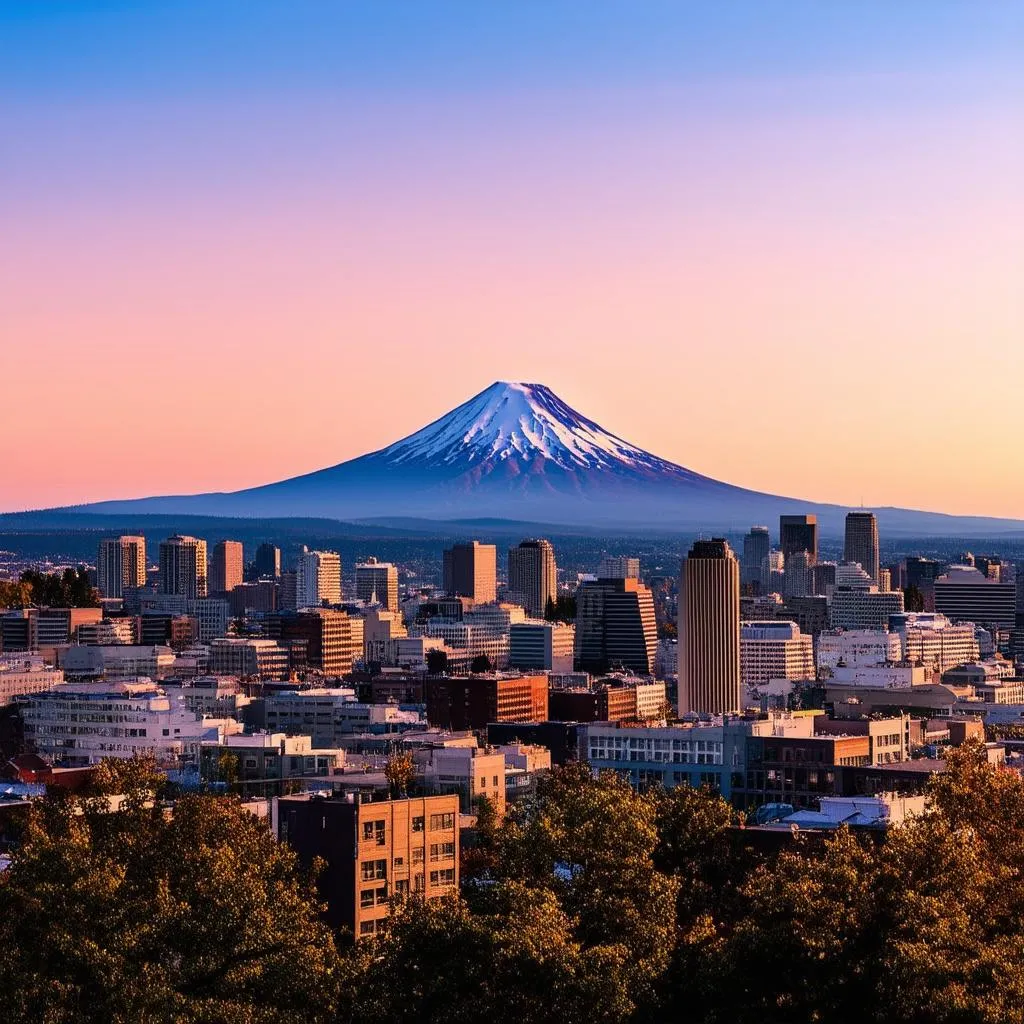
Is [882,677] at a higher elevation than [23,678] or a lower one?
higher

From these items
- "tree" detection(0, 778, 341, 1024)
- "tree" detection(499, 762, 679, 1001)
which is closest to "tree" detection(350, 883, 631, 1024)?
"tree" detection(499, 762, 679, 1001)

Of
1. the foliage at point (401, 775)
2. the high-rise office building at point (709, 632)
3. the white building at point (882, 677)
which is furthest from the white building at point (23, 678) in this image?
the foliage at point (401, 775)

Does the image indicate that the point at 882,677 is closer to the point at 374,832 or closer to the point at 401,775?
the point at 401,775

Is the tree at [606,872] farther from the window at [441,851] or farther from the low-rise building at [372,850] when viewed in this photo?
the low-rise building at [372,850]

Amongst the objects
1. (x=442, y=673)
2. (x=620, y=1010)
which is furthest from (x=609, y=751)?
(x=442, y=673)

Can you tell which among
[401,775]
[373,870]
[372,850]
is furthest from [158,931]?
[401,775]

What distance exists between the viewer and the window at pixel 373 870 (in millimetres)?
62219

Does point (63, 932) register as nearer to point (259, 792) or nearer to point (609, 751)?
point (259, 792)

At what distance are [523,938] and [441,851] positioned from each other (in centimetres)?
1675

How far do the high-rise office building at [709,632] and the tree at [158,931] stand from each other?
104m

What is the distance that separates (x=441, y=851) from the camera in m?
64.5

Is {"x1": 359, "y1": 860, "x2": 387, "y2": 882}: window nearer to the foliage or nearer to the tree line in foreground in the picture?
the tree line in foreground

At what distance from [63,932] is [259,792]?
1767 inches

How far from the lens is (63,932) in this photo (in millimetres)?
49750
